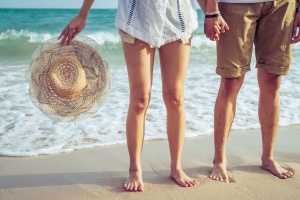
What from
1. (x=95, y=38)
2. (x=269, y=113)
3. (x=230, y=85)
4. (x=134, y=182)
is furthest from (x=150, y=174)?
(x=95, y=38)

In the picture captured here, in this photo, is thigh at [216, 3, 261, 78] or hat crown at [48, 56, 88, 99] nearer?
thigh at [216, 3, 261, 78]

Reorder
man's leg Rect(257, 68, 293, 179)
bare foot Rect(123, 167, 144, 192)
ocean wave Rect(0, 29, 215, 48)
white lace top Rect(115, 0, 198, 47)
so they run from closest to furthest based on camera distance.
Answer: white lace top Rect(115, 0, 198, 47) → bare foot Rect(123, 167, 144, 192) → man's leg Rect(257, 68, 293, 179) → ocean wave Rect(0, 29, 215, 48)

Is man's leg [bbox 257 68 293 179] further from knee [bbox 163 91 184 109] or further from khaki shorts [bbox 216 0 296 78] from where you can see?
knee [bbox 163 91 184 109]

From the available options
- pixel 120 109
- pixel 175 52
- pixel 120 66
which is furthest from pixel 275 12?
pixel 120 66

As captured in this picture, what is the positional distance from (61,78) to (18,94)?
297 centimetres

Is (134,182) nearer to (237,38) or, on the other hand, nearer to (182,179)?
(182,179)

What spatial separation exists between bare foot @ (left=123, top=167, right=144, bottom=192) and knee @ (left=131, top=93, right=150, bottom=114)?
46 cm

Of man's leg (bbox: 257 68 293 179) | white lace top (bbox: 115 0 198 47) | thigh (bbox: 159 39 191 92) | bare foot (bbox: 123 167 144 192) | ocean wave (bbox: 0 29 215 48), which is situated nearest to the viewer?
white lace top (bbox: 115 0 198 47)

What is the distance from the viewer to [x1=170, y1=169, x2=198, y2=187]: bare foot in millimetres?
2650

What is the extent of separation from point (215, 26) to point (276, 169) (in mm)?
1206

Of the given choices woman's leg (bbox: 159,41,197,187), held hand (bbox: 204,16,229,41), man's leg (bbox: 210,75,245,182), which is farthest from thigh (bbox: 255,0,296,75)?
woman's leg (bbox: 159,41,197,187)

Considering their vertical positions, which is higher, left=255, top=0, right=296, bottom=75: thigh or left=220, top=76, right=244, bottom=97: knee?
left=255, top=0, right=296, bottom=75: thigh

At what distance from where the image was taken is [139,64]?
2396mm

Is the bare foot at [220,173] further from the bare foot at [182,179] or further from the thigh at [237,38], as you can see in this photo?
the thigh at [237,38]
